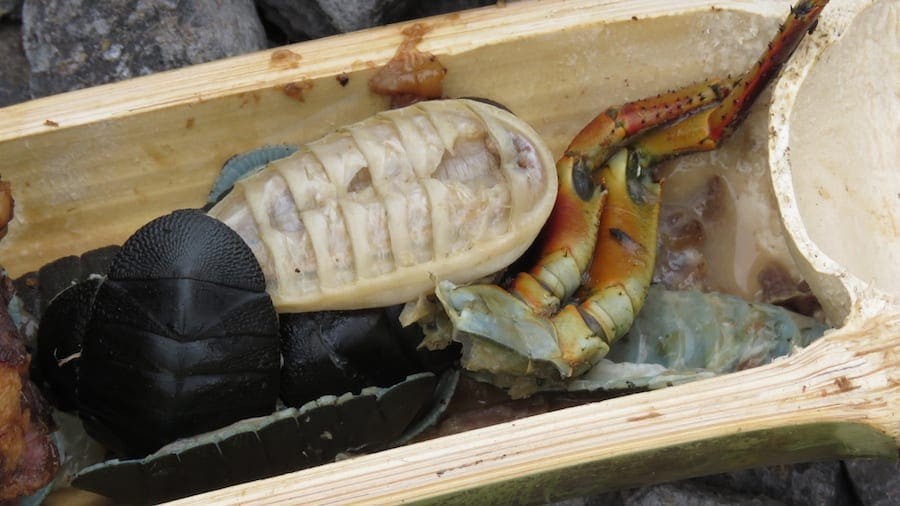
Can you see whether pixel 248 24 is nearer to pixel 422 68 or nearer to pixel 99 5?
pixel 99 5

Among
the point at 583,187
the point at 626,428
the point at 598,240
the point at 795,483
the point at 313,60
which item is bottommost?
the point at 795,483

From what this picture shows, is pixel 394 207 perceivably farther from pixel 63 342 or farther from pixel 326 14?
pixel 326 14

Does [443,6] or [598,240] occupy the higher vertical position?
[443,6]

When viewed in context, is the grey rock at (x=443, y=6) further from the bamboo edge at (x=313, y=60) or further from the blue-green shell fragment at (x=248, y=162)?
the blue-green shell fragment at (x=248, y=162)

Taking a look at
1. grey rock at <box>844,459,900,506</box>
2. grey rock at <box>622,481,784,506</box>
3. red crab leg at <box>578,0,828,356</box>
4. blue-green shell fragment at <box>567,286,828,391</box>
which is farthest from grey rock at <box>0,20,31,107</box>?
grey rock at <box>844,459,900,506</box>

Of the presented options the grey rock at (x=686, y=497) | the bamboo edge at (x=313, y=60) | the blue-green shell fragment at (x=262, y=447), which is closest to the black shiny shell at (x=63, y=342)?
the blue-green shell fragment at (x=262, y=447)

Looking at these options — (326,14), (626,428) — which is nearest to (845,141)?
(626,428)

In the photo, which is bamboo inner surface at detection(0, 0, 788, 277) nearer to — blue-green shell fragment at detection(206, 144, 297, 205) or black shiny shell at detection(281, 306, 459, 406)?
blue-green shell fragment at detection(206, 144, 297, 205)
